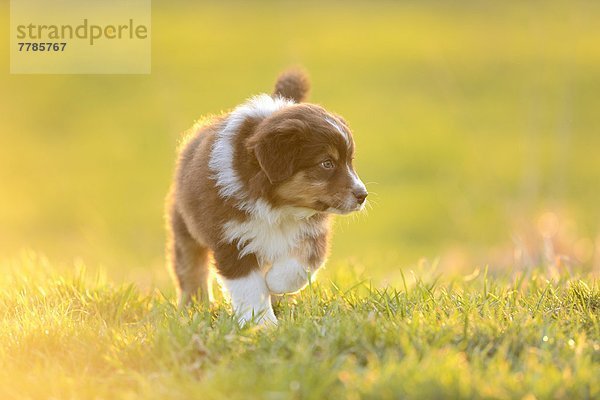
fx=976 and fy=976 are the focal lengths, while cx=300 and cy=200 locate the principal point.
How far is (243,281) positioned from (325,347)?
1252 millimetres

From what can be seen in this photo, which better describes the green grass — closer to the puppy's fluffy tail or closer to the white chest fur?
the white chest fur

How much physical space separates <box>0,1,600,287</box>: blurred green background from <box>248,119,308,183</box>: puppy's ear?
253 inches

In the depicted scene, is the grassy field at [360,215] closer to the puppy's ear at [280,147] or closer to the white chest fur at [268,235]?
the white chest fur at [268,235]

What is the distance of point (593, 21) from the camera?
2430cm

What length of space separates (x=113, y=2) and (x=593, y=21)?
38.7 ft

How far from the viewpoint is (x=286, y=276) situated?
5.75m

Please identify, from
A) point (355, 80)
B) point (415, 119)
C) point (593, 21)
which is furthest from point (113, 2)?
point (593, 21)

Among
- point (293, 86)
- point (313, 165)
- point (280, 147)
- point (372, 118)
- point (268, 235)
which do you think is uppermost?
point (293, 86)

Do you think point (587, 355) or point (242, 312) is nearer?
point (587, 355)

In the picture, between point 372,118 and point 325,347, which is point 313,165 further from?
point 372,118

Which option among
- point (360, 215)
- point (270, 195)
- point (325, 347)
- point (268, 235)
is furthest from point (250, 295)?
point (360, 215)

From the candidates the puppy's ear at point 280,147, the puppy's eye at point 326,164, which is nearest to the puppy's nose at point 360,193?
the puppy's eye at point 326,164


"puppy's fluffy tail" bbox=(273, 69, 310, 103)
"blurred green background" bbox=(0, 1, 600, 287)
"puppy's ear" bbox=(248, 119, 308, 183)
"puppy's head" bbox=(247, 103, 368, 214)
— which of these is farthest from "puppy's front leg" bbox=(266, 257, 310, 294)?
"blurred green background" bbox=(0, 1, 600, 287)

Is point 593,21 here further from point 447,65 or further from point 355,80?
point 355,80
